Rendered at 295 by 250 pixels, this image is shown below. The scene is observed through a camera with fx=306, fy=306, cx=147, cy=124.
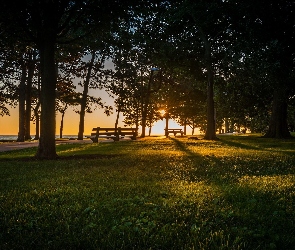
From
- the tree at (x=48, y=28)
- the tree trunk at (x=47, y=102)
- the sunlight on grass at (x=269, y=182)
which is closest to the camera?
the sunlight on grass at (x=269, y=182)

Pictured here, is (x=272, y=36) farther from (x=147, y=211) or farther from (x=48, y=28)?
(x=147, y=211)

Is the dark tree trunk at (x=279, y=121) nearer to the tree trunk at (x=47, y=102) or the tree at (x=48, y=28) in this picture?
the tree at (x=48, y=28)

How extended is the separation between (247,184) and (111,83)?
33790 millimetres

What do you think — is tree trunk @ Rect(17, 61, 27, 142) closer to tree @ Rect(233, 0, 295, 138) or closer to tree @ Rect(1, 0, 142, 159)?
tree @ Rect(1, 0, 142, 159)

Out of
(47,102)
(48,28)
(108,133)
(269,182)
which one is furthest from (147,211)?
(108,133)

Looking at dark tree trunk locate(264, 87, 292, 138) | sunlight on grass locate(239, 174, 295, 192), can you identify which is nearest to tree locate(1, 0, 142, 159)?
sunlight on grass locate(239, 174, 295, 192)

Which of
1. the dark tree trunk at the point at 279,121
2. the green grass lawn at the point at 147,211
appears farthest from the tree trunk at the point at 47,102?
the dark tree trunk at the point at 279,121

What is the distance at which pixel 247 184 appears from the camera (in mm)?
7797

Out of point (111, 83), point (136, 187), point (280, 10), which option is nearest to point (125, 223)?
point (136, 187)

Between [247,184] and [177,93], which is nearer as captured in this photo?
[247,184]

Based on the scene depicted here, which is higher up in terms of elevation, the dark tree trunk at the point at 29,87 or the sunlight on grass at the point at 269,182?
the dark tree trunk at the point at 29,87

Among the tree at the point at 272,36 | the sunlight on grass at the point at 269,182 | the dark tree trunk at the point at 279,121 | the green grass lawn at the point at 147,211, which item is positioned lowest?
the green grass lawn at the point at 147,211

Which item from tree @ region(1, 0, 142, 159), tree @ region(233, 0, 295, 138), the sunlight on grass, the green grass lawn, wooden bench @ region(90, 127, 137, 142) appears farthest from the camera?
wooden bench @ region(90, 127, 137, 142)

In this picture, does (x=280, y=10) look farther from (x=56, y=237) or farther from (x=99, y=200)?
(x=56, y=237)
